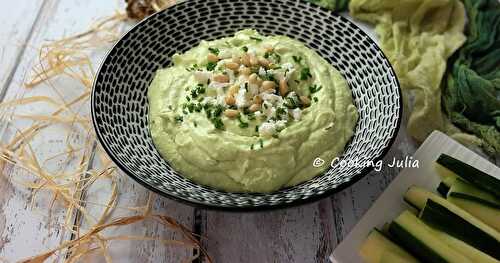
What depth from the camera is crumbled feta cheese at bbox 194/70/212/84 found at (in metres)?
2.19

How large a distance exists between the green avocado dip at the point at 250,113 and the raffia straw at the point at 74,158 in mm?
257

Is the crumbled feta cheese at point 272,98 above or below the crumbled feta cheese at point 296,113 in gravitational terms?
above

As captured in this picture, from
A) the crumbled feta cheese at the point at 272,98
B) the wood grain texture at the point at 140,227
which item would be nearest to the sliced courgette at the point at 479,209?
the crumbled feta cheese at the point at 272,98

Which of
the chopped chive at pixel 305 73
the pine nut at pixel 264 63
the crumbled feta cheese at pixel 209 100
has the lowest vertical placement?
the crumbled feta cheese at pixel 209 100

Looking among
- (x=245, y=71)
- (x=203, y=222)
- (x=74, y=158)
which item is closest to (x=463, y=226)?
(x=203, y=222)

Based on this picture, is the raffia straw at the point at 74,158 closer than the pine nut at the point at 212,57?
Yes

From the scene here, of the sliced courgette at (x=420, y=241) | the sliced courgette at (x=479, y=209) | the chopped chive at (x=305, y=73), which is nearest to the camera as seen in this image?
the sliced courgette at (x=420, y=241)

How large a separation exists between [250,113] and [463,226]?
871 mm

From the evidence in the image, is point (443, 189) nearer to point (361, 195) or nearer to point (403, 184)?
point (403, 184)

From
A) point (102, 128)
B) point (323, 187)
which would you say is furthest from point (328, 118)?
point (102, 128)

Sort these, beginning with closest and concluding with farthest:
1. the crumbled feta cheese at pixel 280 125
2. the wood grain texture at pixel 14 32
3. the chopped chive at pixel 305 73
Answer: the crumbled feta cheese at pixel 280 125 → the chopped chive at pixel 305 73 → the wood grain texture at pixel 14 32

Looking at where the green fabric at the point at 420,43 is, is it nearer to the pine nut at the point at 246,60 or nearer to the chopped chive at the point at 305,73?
the chopped chive at the point at 305,73

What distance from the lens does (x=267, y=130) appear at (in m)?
1.98

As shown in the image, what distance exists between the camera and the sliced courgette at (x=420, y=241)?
1.67m
